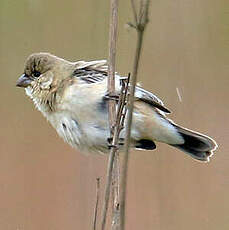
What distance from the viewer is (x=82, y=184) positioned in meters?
2.71

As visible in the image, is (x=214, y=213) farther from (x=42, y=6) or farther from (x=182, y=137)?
(x=42, y=6)

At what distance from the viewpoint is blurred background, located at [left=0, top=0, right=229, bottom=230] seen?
264cm

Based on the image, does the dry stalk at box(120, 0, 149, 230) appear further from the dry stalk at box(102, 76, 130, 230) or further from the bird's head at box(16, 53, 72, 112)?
the bird's head at box(16, 53, 72, 112)

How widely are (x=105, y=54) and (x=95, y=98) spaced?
35.1 inches

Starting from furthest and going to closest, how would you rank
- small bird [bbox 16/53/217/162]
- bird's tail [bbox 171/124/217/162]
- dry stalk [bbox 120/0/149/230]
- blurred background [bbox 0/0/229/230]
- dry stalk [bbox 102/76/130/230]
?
blurred background [bbox 0/0/229/230] → bird's tail [bbox 171/124/217/162] → small bird [bbox 16/53/217/162] → dry stalk [bbox 102/76/130/230] → dry stalk [bbox 120/0/149/230]

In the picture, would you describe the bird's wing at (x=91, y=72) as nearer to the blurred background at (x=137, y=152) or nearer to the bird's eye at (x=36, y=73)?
the bird's eye at (x=36, y=73)

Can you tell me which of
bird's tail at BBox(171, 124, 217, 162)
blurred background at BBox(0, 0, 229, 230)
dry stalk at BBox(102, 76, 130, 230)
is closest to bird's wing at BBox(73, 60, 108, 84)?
bird's tail at BBox(171, 124, 217, 162)

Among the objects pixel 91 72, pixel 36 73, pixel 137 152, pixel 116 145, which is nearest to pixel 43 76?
pixel 36 73

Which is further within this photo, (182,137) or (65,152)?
(65,152)

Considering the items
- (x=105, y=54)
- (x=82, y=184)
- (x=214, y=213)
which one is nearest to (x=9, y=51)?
(x=105, y=54)

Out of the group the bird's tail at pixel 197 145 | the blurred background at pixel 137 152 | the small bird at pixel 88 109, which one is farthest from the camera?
the blurred background at pixel 137 152

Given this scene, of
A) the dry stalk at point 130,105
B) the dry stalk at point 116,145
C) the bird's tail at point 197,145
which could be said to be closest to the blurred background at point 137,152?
the bird's tail at point 197,145

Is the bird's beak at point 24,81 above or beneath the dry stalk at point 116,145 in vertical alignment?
above

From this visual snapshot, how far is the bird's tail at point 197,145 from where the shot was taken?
203 centimetres
